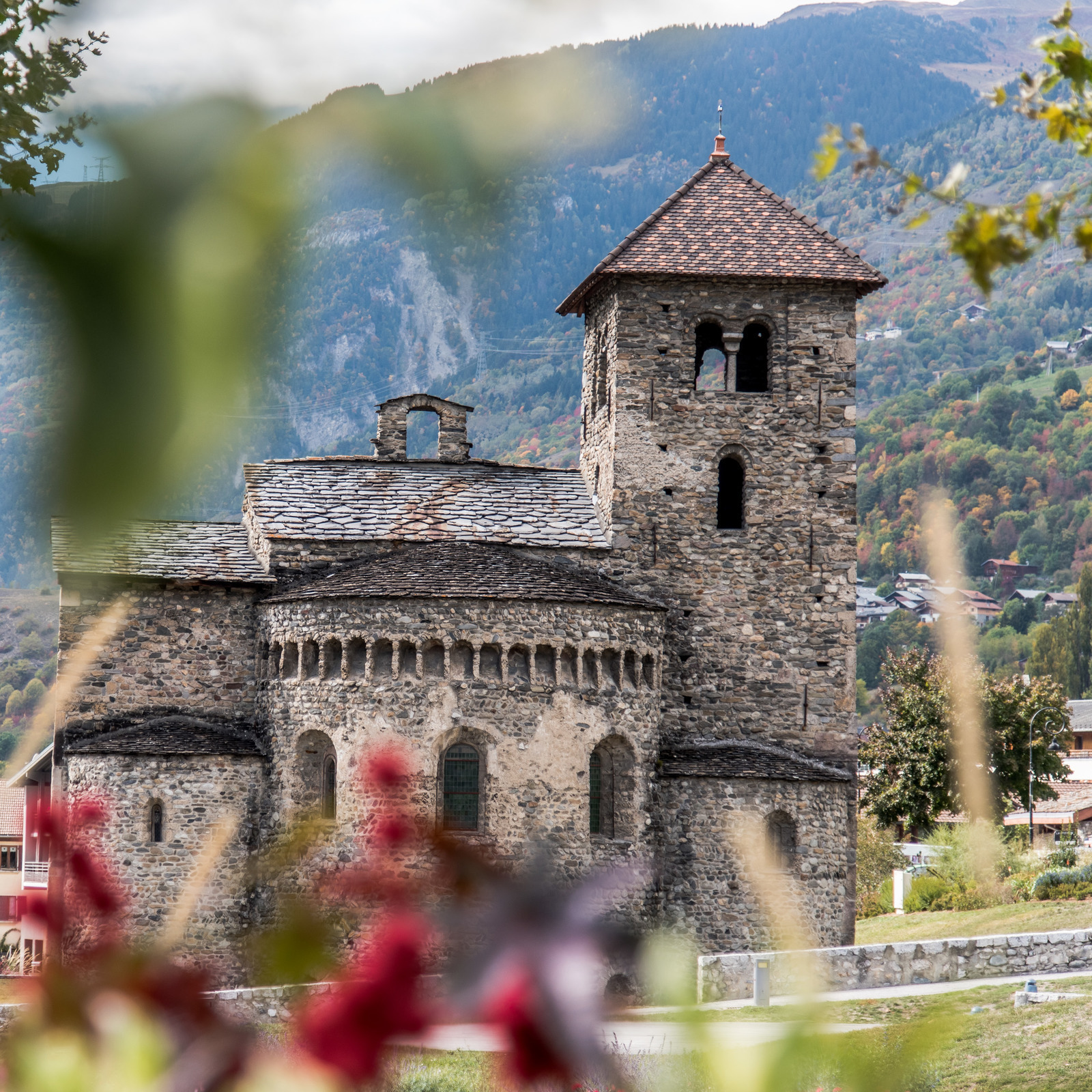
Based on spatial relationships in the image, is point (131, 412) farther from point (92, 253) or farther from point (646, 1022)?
point (646, 1022)

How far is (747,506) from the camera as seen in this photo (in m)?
25.5

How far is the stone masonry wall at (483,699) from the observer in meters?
22.4

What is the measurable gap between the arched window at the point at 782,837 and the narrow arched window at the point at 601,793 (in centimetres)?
251

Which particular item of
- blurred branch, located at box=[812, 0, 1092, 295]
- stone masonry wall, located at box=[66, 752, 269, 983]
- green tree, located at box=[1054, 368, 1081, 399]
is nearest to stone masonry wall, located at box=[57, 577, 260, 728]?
stone masonry wall, located at box=[66, 752, 269, 983]

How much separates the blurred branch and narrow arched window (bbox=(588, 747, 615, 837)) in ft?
58.9

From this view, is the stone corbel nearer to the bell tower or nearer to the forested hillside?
the bell tower

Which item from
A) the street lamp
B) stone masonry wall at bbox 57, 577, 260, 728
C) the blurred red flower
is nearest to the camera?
the blurred red flower

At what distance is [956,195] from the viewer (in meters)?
5.16

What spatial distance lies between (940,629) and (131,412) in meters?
89.9

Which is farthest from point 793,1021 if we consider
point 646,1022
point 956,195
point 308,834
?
point 956,195

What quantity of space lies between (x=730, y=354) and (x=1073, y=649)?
228 feet

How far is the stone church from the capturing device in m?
22.6

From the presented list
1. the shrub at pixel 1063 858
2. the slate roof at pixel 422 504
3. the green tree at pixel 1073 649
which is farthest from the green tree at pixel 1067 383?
the slate roof at pixel 422 504

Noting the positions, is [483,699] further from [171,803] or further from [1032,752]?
[1032,752]
